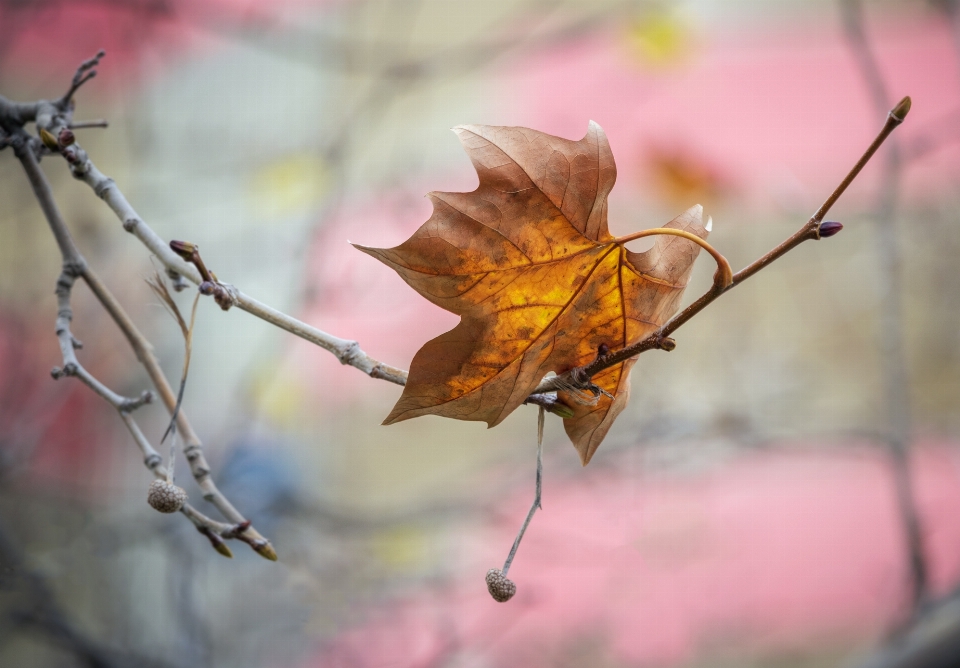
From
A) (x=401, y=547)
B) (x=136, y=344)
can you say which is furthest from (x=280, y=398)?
(x=136, y=344)

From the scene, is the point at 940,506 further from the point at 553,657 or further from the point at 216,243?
the point at 216,243

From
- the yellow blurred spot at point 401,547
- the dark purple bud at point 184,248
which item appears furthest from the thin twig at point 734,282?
the yellow blurred spot at point 401,547

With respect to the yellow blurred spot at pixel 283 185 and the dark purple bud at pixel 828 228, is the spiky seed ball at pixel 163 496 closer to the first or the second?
the dark purple bud at pixel 828 228

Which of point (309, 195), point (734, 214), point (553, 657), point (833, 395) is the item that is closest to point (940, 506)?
point (833, 395)

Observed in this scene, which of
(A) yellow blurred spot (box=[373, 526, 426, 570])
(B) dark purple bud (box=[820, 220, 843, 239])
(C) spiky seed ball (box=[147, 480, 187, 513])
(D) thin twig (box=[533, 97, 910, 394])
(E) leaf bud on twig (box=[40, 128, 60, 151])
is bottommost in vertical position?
(C) spiky seed ball (box=[147, 480, 187, 513])

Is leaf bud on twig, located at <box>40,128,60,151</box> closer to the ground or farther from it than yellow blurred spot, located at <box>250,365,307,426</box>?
closer to the ground

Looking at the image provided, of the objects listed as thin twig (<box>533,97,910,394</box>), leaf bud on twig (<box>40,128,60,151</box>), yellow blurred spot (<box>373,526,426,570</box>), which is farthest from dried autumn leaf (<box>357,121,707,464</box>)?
yellow blurred spot (<box>373,526,426,570</box>)

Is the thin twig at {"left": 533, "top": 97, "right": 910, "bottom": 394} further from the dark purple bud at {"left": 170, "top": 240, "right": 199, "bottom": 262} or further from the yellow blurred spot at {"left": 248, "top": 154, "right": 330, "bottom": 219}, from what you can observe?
the yellow blurred spot at {"left": 248, "top": 154, "right": 330, "bottom": 219}
